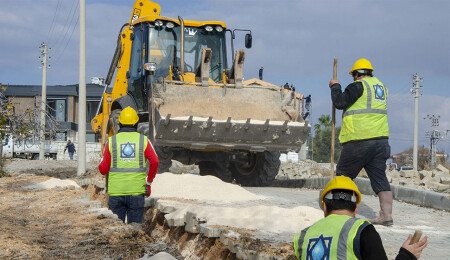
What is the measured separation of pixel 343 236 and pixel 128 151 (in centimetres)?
416

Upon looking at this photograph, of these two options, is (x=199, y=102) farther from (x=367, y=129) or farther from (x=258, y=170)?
(x=367, y=129)

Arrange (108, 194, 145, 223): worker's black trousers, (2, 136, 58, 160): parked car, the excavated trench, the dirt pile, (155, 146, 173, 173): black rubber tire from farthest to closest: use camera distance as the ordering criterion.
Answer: (2, 136, 58, 160): parked car → (155, 146, 173, 173): black rubber tire → (108, 194, 145, 223): worker's black trousers → the dirt pile → the excavated trench

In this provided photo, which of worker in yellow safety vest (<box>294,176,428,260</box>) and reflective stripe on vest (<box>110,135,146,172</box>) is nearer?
worker in yellow safety vest (<box>294,176,428,260</box>)

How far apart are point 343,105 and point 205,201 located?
3.32 metres

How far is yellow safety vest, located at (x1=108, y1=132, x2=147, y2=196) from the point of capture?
21.9ft

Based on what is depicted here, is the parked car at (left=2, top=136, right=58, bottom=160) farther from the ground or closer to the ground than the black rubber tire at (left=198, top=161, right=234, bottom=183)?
closer to the ground

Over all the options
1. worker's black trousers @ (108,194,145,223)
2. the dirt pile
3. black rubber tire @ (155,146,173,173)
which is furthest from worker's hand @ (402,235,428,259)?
black rubber tire @ (155,146,173,173)

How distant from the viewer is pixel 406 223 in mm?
7844

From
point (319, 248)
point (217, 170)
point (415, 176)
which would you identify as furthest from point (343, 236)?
point (415, 176)

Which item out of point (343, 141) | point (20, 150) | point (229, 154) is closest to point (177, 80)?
point (229, 154)

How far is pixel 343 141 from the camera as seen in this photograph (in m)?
7.26

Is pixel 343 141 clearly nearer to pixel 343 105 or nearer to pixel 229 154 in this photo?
pixel 343 105

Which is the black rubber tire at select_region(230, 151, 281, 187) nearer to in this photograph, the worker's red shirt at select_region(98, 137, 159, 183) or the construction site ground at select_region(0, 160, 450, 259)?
the construction site ground at select_region(0, 160, 450, 259)

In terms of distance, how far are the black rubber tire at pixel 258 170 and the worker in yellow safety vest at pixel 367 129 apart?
672cm
